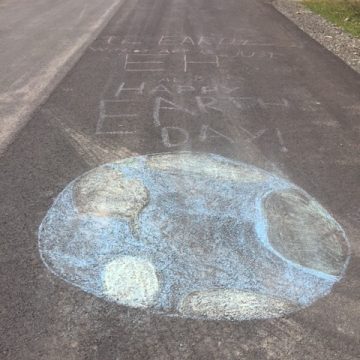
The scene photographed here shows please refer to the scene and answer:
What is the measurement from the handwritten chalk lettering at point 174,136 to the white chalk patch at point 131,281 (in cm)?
227

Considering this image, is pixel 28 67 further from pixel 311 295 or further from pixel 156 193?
pixel 311 295

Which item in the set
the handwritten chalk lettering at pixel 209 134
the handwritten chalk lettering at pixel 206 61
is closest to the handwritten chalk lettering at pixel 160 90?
the handwritten chalk lettering at pixel 206 61

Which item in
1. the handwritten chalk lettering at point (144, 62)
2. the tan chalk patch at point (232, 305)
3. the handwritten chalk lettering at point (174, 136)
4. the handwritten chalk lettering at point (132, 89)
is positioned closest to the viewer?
the tan chalk patch at point (232, 305)

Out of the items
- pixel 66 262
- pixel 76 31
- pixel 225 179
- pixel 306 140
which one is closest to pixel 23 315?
pixel 66 262

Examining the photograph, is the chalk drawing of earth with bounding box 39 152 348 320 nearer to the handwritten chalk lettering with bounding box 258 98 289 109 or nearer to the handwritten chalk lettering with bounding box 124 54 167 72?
the handwritten chalk lettering with bounding box 258 98 289 109

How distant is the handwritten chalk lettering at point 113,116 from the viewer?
636cm

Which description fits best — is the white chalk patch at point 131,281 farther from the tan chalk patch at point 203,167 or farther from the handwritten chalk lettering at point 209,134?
the handwritten chalk lettering at point 209,134

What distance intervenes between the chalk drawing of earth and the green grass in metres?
8.67

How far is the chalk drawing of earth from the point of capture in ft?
12.1

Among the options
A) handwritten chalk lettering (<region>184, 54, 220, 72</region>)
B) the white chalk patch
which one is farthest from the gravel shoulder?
the white chalk patch

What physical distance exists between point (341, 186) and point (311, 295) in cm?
180

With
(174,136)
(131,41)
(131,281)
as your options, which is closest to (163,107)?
(174,136)

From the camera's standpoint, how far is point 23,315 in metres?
3.43

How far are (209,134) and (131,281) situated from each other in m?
2.95
